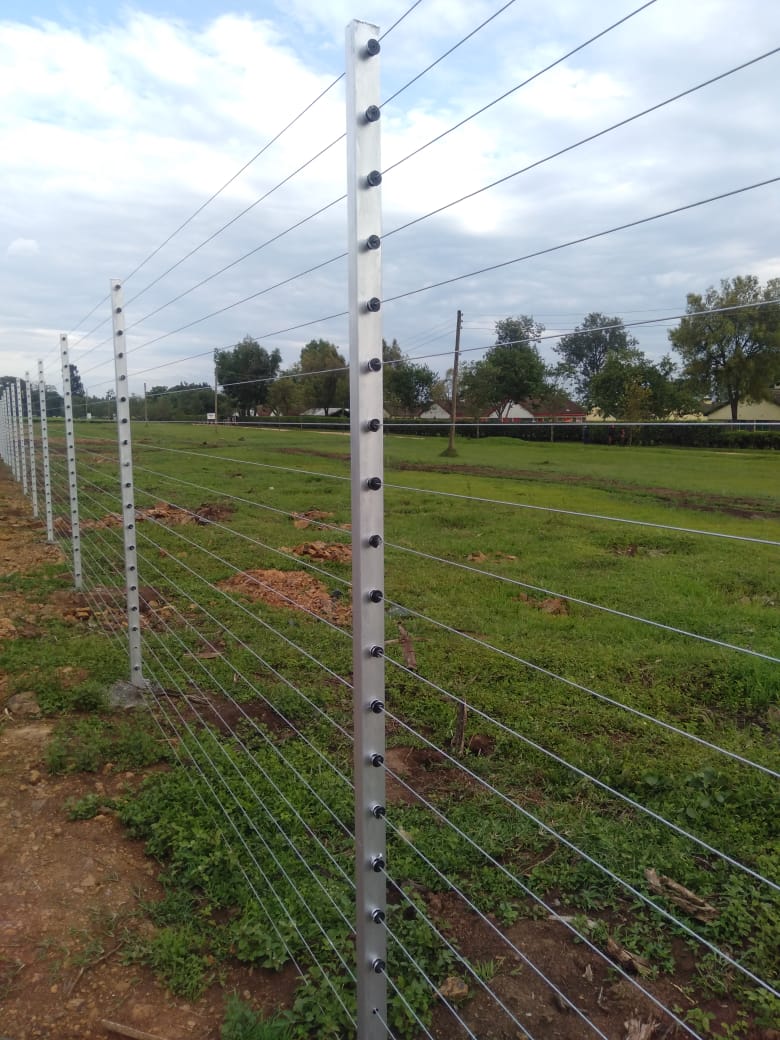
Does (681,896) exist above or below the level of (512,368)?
below

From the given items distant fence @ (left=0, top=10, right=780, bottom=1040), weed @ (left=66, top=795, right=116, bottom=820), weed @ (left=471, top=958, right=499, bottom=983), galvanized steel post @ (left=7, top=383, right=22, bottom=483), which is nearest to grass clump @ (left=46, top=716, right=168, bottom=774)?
distant fence @ (left=0, top=10, right=780, bottom=1040)

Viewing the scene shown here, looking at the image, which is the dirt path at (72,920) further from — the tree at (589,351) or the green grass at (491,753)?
the tree at (589,351)

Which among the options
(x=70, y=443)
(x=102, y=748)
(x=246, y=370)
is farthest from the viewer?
(x=70, y=443)

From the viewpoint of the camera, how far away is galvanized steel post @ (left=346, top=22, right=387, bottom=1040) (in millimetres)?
1599

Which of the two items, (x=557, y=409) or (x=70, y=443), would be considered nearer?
(x=557, y=409)

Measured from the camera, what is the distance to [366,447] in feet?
5.39

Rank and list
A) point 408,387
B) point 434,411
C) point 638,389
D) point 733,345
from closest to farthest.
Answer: point 733,345 → point 638,389 → point 408,387 → point 434,411

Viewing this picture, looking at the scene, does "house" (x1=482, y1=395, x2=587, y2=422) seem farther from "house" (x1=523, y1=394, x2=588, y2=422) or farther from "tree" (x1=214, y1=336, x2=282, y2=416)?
"tree" (x1=214, y1=336, x2=282, y2=416)

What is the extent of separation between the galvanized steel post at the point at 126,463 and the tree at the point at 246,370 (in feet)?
2.01

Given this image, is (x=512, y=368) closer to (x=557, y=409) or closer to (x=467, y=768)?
(x=557, y=409)

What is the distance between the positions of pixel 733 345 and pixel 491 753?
2.68 meters

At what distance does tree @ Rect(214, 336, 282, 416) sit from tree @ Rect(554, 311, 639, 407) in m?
1.75

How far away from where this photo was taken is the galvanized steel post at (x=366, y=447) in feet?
5.24

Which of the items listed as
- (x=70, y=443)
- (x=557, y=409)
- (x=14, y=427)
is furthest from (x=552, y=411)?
(x=14, y=427)
